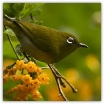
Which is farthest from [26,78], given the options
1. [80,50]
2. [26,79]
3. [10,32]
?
[80,50]

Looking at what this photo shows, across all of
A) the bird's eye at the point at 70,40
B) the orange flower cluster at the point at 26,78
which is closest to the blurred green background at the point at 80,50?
the bird's eye at the point at 70,40

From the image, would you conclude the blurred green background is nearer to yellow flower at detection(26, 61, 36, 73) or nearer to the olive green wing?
the olive green wing

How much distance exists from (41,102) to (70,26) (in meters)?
0.51

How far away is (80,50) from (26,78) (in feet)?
1.97

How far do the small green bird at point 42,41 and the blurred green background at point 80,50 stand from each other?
287mm

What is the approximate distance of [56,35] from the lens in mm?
1817

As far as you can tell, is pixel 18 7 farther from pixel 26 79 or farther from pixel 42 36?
pixel 26 79

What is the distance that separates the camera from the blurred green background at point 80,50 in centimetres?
218

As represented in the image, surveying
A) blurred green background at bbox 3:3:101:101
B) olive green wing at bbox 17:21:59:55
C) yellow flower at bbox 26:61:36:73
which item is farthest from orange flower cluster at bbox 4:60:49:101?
blurred green background at bbox 3:3:101:101

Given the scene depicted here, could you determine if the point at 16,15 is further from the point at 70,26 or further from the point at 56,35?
the point at 70,26

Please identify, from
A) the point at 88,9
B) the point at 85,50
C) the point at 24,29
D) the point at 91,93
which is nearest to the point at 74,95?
the point at 91,93

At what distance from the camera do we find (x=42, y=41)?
1.79m

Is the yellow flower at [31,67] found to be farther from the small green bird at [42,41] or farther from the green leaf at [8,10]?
the green leaf at [8,10]

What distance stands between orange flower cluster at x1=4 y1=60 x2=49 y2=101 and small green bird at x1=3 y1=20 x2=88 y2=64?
7 cm
